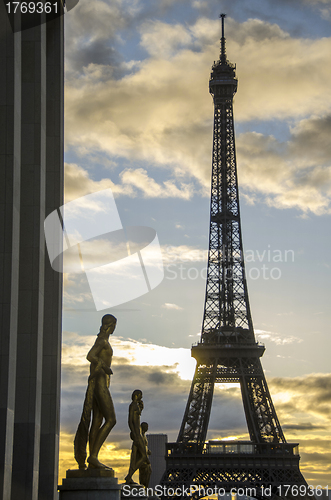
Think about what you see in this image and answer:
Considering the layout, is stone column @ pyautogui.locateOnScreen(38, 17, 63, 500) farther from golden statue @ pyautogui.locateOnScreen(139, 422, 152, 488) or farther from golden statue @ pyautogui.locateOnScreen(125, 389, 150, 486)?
golden statue @ pyautogui.locateOnScreen(139, 422, 152, 488)

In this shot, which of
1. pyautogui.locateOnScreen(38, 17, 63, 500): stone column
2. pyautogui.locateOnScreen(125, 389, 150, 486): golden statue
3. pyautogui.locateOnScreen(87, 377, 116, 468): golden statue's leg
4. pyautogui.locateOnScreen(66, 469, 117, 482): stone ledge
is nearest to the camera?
pyautogui.locateOnScreen(66, 469, 117, 482): stone ledge

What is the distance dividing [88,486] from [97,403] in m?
1.90

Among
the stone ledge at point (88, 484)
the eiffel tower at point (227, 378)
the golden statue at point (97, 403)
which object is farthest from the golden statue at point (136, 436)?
the eiffel tower at point (227, 378)

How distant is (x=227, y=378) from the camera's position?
72688 mm

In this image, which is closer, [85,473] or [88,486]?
[88,486]

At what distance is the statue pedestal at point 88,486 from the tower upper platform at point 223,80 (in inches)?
2872

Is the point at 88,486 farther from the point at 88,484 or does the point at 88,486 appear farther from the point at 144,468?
the point at 144,468

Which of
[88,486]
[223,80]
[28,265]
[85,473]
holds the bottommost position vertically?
[88,486]

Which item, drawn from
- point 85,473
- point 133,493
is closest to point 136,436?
point 133,493

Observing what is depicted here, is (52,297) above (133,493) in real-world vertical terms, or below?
above

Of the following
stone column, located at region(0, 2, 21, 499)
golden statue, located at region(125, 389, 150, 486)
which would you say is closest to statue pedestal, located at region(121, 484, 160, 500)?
golden statue, located at region(125, 389, 150, 486)

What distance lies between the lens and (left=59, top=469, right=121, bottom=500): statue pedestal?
14188 millimetres

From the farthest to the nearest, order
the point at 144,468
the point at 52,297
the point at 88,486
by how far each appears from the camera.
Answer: the point at 144,468
the point at 52,297
the point at 88,486

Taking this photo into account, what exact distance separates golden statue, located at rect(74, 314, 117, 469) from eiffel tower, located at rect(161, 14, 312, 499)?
1945 inches
